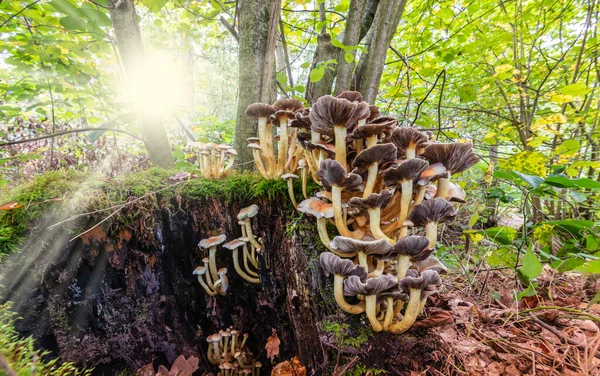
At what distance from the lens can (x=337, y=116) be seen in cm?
184

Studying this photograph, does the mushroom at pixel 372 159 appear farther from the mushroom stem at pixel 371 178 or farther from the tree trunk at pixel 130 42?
the tree trunk at pixel 130 42

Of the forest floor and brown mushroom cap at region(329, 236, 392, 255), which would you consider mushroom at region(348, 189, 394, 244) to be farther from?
the forest floor

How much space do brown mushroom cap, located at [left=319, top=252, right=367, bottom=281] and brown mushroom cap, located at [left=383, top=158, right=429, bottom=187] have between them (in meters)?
0.65

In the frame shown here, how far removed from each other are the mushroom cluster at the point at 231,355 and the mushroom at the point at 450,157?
2.51m

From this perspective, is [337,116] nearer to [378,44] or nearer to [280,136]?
[280,136]

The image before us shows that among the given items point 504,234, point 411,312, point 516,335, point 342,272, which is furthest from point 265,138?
point 516,335

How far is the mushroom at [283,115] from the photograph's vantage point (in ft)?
7.82

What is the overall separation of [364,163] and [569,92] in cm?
262

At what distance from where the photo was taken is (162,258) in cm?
266

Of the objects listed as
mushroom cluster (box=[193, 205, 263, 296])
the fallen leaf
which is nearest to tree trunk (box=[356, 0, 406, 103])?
mushroom cluster (box=[193, 205, 263, 296])

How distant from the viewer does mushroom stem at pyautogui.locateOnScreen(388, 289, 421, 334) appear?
5.10 ft

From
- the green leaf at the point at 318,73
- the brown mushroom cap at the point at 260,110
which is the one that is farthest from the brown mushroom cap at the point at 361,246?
the green leaf at the point at 318,73

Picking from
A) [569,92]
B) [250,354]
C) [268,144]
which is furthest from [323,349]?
[569,92]

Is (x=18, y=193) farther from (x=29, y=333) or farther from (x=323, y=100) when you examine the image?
(x=323, y=100)
